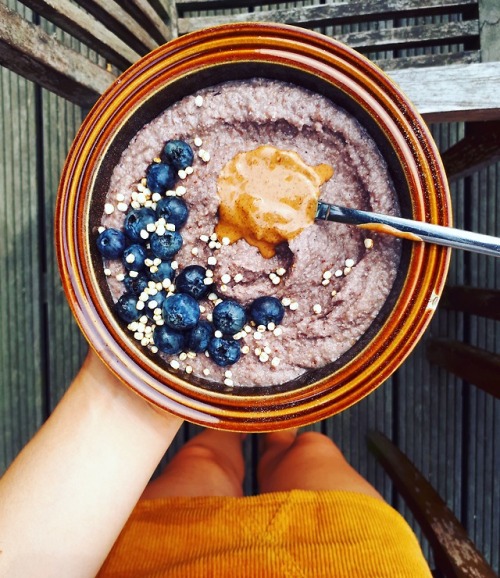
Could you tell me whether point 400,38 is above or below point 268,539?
above

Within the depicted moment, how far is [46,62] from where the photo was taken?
2.39 ft

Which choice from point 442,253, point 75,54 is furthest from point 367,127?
point 75,54

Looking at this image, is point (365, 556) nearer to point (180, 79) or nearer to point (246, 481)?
point (246, 481)

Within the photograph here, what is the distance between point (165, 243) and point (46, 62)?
1.10ft

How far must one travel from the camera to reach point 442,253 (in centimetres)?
62

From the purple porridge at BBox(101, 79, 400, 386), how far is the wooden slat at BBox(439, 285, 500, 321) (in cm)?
49

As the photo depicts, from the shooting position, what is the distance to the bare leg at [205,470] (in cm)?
107

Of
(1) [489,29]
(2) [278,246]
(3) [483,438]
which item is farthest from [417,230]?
(3) [483,438]

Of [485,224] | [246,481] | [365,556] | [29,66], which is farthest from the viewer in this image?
[246,481]

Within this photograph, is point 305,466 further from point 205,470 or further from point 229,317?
point 229,317

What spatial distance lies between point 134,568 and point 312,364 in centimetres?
54

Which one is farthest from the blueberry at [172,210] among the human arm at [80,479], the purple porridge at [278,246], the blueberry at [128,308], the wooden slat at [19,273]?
the wooden slat at [19,273]

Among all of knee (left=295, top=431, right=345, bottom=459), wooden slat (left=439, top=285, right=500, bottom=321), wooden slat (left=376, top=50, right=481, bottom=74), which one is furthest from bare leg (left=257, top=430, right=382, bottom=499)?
wooden slat (left=376, top=50, right=481, bottom=74)

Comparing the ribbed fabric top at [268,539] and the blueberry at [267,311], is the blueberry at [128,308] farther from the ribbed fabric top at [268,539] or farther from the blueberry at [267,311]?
the ribbed fabric top at [268,539]
